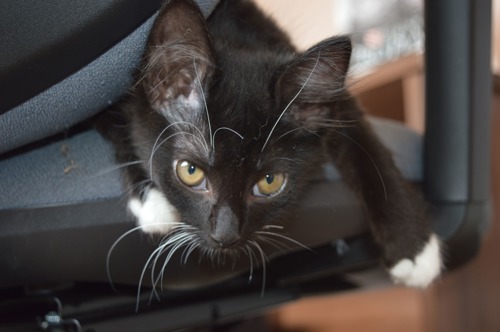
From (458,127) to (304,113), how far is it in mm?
218

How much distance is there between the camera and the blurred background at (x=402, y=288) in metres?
1.56

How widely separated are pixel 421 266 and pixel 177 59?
0.46 meters

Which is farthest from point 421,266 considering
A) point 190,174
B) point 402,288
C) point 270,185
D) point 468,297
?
point 468,297

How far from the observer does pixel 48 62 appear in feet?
1.67

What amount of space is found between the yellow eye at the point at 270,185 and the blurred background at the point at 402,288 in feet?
1.31

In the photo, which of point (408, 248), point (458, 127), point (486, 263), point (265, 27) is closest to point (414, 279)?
point (408, 248)

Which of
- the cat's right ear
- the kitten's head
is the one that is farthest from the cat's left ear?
the cat's right ear

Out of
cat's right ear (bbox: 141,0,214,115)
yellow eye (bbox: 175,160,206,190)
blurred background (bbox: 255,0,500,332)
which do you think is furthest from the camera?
blurred background (bbox: 255,0,500,332)

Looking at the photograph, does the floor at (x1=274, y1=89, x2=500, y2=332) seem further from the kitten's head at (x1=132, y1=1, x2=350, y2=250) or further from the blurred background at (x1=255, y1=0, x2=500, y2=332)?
the kitten's head at (x1=132, y1=1, x2=350, y2=250)

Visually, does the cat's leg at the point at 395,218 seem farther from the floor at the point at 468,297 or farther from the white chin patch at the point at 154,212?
the floor at the point at 468,297

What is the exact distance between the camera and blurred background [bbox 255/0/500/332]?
5.13 ft

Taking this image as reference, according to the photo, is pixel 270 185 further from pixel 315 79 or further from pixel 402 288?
pixel 402 288

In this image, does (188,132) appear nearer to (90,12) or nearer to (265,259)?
(265,259)

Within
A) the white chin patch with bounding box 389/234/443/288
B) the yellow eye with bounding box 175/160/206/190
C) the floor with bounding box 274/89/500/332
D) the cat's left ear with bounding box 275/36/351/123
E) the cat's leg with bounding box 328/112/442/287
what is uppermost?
the cat's left ear with bounding box 275/36/351/123
